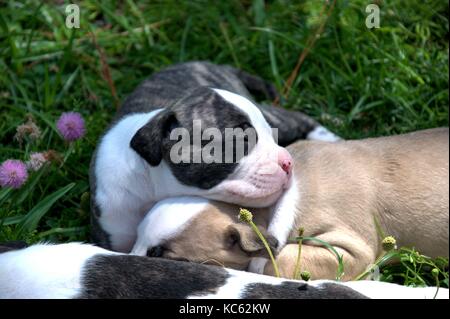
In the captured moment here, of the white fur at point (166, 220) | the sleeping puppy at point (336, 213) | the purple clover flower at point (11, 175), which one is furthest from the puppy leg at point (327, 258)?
the purple clover flower at point (11, 175)

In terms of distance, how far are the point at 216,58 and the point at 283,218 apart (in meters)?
2.48

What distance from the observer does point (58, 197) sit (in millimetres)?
5426

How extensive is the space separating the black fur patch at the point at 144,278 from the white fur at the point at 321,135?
251 cm

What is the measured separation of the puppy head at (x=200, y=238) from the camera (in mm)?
4645

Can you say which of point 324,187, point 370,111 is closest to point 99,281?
point 324,187

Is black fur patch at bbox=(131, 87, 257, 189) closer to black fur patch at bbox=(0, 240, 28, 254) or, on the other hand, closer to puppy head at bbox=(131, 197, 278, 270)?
puppy head at bbox=(131, 197, 278, 270)

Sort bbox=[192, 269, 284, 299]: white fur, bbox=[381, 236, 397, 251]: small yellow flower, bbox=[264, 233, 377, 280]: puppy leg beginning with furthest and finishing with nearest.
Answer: bbox=[264, 233, 377, 280]: puppy leg
bbox=[381, 236, 397, 251]: small yellow flower
bbox=[192, 269, 284, 299]: white fur

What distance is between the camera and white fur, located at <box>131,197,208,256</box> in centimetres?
468

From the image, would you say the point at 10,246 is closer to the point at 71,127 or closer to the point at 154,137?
the point at 154,137

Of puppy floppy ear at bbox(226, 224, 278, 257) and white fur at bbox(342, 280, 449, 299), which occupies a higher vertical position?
puppy floppy ear at bbox(226, 224, 278, 257)

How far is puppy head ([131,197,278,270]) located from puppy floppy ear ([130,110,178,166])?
412 millimetres

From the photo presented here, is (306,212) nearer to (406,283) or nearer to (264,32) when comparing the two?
(406,283)

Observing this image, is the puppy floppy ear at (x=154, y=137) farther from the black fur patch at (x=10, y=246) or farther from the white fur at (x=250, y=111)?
the black fur patch at (x=10, y=246)

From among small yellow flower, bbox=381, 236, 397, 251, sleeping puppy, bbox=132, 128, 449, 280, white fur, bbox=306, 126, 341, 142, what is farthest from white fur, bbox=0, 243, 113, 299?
white fur, bbox=306, 126, 341, 142
